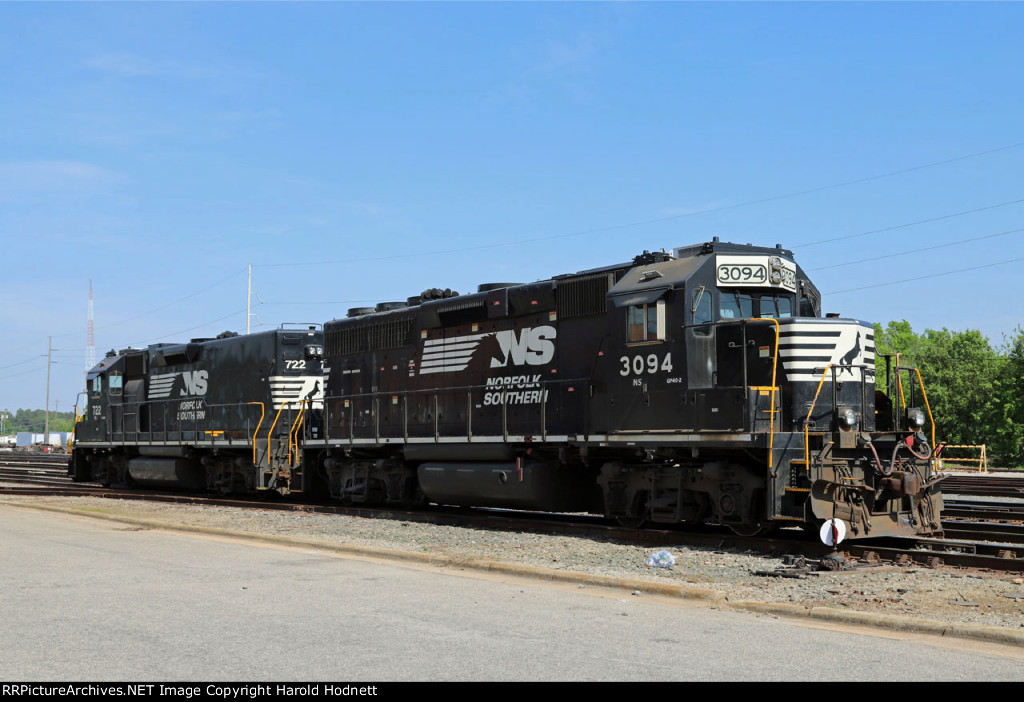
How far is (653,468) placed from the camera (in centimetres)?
1388

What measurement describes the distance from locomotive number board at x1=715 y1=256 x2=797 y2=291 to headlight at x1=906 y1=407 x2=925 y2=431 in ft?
7.74

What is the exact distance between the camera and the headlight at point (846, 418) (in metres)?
12.0

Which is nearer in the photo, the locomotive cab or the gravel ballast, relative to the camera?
the gravel ballast

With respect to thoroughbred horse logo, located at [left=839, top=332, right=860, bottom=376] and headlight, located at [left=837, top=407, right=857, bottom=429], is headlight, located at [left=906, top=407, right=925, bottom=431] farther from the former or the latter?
headlight, located at [left=837, top=407, right=857, bottom=429]

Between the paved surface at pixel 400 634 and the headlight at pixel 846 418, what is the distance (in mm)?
4131

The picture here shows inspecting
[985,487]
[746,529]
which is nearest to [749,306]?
[746,529]

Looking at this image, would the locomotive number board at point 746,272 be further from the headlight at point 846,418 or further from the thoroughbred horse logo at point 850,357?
the headlight at point 846,418

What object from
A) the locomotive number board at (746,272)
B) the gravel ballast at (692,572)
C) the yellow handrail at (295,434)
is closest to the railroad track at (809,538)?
the gravel ballast at (692,572)

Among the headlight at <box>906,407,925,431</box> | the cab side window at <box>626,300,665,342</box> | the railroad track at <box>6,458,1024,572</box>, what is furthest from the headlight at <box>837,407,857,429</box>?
the cab side window at <box>626,300,665,342</box>

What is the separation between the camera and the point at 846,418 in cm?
1202

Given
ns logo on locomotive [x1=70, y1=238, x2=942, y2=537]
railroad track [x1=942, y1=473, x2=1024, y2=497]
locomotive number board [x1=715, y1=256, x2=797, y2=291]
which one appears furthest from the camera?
railroad track [x1=942, y1=473, x2=1024, y2=497]

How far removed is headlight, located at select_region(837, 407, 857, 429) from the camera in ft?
39.4

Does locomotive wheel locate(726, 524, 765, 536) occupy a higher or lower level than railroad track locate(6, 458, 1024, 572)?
higher
